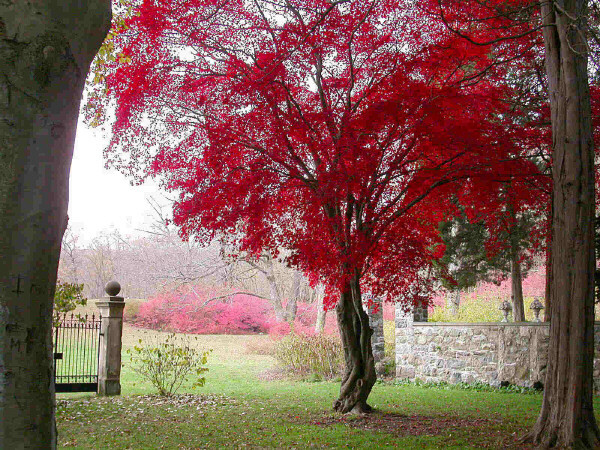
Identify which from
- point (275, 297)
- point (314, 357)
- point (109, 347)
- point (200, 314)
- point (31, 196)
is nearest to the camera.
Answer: point (31, 196)

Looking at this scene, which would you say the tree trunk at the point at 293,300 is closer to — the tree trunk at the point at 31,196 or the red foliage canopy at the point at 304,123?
the red foliage canopy at the point at 304,123

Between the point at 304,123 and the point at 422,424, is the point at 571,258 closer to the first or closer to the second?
the point at 422,424

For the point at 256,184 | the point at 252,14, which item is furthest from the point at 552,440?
the point at 252,14

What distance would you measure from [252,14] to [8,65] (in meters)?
6.36

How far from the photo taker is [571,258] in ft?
19.1

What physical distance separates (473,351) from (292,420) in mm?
5804

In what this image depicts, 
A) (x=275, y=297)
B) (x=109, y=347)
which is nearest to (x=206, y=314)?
(x=275, y=297)

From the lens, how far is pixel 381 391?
452 inches

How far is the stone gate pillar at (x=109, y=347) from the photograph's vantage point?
31.2ft

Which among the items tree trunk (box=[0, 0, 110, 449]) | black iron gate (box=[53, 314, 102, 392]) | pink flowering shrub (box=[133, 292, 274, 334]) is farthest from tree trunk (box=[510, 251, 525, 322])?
pink flowering shrub (box=[133, 292, 274, 334])

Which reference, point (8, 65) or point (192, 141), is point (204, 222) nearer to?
point (192, 141)

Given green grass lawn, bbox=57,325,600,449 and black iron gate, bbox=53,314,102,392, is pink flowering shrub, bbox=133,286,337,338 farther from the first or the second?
green grass lawn, bbox=57,325,600,449

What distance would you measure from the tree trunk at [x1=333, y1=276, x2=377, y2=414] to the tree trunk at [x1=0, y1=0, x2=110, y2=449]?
624 centimetres

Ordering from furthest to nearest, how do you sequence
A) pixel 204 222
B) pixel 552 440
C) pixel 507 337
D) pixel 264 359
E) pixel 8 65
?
pixel 264 359 → pixel 507 337 → pixel 204 222 → pixel 552 440 → pixel 8 65
